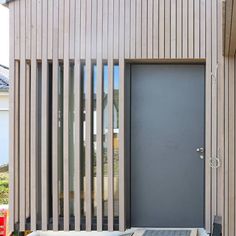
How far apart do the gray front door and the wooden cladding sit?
0.28 meters

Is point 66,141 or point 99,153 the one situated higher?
point 66,141

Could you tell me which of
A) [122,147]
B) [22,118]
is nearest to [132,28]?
[122,147]

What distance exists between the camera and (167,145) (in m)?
4.21

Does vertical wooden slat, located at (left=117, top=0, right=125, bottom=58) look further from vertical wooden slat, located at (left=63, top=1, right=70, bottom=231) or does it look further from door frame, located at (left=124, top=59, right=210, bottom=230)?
vertical wooden slat, located at (left=63, top=1, right=70, bottom=231)

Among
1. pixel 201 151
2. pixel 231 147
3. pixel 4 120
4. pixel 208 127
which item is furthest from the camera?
pixel 4 120

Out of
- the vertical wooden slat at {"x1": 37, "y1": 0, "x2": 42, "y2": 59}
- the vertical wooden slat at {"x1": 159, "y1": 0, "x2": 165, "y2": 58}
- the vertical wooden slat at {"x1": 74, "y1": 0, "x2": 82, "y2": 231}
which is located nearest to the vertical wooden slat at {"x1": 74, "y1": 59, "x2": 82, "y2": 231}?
the vertical wooden slat at {"x1": 74, "y1": 0, "x2": 82, "y2": 231}

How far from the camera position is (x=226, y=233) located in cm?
305

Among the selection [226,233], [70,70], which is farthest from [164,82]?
[226,233]

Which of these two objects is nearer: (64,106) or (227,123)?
(227,123)

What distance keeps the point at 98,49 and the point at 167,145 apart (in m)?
1.33

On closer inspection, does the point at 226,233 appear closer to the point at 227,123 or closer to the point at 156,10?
the point at 227,123

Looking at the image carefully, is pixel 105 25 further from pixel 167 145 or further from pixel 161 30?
pixel 167 145

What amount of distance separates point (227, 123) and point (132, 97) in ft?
4.35

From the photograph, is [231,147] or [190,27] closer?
[231,147]
